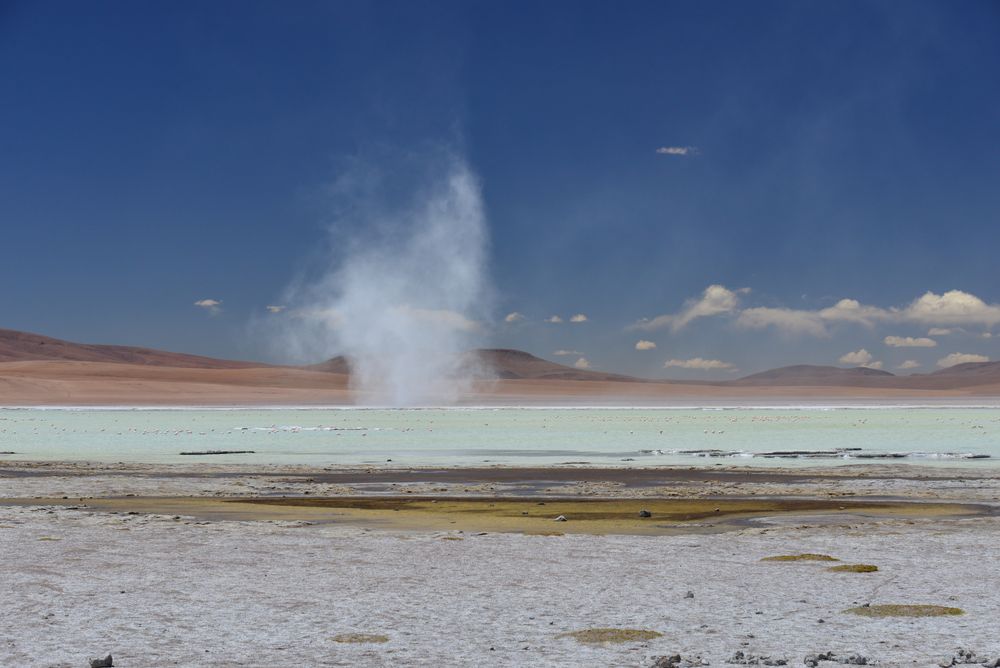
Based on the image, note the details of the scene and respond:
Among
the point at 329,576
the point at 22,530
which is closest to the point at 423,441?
the point at 22,530

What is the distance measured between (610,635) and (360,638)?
5.38ft

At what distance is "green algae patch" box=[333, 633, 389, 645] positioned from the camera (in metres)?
7.73

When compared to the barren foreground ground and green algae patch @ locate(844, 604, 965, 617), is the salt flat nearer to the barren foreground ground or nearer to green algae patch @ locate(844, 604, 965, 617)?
the barren foreground ground

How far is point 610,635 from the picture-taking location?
7.92 metres

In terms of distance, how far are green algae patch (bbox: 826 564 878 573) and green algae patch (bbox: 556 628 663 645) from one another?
3.25 meters

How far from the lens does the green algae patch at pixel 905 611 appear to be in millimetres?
8500

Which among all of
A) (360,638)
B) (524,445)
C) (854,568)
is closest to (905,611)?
(854,568)

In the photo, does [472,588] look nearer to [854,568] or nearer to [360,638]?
[360,638]

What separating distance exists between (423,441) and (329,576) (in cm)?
3007

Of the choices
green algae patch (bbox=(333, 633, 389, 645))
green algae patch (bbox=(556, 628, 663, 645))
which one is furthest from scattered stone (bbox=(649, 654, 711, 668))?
green algae patch (bbox=(333, 633, 389, 645))

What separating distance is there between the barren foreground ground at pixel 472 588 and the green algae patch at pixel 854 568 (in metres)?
0.11

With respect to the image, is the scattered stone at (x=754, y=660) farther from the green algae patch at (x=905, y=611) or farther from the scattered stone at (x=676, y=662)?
the green algae patch at (x=905, y=611)

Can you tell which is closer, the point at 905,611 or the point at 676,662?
the point at 676,662

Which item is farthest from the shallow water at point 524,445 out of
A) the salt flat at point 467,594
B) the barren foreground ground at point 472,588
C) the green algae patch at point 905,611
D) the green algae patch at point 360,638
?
the green algae patch at point 360,638
